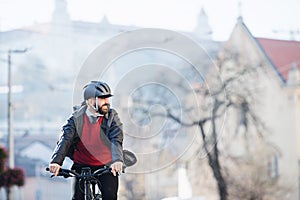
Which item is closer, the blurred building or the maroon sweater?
the maroon sweater

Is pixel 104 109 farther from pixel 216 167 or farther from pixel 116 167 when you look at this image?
pixel 216 167

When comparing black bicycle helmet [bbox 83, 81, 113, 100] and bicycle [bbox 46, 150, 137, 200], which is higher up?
black bicycle helmet [bbox 83, 81, 113, 100]

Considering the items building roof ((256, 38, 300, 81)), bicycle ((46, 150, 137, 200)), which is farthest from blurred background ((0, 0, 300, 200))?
bicycle ((46, 150, 137, 200))

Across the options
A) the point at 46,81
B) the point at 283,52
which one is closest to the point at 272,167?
the point at 283,52

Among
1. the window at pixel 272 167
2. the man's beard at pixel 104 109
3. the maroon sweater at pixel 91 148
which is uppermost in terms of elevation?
the window at pixel 272 167

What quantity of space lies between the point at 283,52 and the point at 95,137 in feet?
9.78

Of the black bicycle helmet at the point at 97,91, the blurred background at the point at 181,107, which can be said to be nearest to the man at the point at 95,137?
the black bicycle helmet at the point at 97,91

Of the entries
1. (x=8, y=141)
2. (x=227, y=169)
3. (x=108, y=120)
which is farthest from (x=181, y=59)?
(x=108, y=120)

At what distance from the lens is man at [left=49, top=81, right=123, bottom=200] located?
1.82m

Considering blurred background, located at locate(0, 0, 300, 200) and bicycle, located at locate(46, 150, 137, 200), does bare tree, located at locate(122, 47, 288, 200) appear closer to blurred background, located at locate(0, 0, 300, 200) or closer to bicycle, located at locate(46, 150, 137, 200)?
blurred background, located at locate(0, 0, 300, 200)

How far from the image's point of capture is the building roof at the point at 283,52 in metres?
4.53

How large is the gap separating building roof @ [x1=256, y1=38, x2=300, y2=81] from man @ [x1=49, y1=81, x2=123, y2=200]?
2915mm

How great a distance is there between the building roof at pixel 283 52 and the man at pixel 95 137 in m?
2.92

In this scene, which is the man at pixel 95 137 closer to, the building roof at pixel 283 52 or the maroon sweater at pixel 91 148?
the maroon sweater at pixel 91 148
